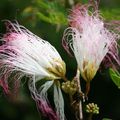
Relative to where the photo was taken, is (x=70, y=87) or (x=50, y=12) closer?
(x=70, y=87)

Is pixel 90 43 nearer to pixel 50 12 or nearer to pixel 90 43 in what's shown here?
pixel 90 43

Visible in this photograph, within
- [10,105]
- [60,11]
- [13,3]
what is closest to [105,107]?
[10,105]

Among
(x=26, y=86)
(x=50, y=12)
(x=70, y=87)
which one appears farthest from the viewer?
(x=26, y=86)

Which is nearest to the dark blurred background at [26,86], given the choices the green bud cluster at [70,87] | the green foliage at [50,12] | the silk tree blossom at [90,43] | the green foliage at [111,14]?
the green foliage at [50,12]

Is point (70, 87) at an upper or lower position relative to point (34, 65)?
lower

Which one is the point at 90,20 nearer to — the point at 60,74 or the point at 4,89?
the point at 60,74

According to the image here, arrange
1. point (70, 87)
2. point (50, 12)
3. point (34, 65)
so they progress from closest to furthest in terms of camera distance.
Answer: point (70, 87), point (34, 65), point (50, 12)

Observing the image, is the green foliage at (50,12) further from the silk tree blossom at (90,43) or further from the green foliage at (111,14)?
the silk tree blossom at (90,43)

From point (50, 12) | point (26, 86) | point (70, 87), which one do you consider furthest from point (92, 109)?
point (26, 86)

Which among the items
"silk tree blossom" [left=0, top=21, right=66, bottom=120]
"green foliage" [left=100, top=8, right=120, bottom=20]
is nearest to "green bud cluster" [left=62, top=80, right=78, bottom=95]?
"silk tree blossom" [left=0, top=21, right=66, bottom=120]
